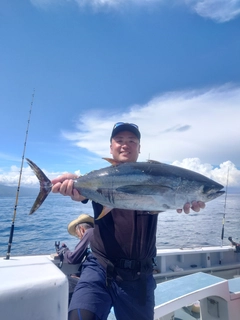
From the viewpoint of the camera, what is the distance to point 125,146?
2.97 metres

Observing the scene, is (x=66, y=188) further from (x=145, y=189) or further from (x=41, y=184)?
(x=145, y=189)

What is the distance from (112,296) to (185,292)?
1887 mm

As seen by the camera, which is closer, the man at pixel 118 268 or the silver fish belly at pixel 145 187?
the man at pixel 118 268

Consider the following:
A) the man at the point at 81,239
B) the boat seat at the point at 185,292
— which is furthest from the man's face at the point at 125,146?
the boat seat at the point at 185,292

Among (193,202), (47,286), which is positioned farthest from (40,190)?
(193,202)

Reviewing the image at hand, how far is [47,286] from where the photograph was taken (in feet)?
4.49

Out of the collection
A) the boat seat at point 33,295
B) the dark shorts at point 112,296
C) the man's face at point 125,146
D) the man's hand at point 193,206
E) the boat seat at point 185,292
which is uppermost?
the man's face at point 125,146

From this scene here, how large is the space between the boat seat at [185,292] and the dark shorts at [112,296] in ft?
3.76

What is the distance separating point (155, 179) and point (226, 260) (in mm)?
7395

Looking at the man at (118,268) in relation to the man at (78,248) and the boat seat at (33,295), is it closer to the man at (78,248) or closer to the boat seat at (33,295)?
the boat seat at (33,295)

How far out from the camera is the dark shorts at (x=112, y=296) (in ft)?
7.38

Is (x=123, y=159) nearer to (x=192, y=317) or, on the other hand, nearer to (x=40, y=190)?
(x=40, y=190)

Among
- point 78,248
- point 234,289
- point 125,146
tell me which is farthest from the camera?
point 78,248

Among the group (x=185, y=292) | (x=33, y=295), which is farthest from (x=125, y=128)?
(x=185, y=292)
